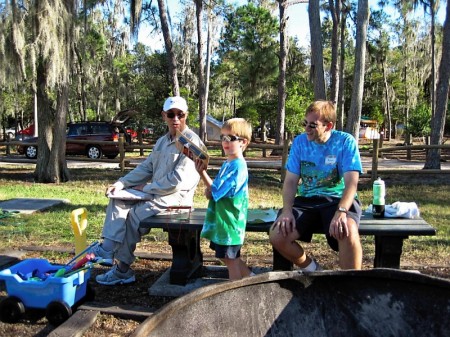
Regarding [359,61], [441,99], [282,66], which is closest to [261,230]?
[359,61]

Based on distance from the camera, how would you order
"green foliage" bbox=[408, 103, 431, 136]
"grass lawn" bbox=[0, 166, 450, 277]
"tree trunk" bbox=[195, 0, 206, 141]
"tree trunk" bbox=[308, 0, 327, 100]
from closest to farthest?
"grass lawn" bbox=[0, 166, 450, 277], "tree trunk" bbox=[308, 0, 327, 100], "tree trunk" bbox=[195, 0, 206, 141], "green foliage" bbox=[408, 103, 431, 136]

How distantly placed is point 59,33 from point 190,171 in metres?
8.13

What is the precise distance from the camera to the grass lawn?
512cm

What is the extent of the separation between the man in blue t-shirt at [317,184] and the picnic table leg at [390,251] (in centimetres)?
42

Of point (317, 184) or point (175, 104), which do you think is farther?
point (175, 104)

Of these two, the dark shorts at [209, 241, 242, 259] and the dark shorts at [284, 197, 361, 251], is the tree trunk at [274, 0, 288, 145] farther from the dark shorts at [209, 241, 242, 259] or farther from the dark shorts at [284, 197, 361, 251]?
the dark shorts at [209, 241, 242, 259]

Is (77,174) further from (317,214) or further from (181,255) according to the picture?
(317,214)

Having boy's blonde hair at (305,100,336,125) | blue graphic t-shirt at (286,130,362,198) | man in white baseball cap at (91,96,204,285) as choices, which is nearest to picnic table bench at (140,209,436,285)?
man in white baseball cap at (91,96,204,285)

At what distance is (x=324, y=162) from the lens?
3482 millimetres

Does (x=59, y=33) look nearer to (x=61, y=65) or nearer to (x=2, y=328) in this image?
(x=61, y=65)

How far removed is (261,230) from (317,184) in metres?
0.52

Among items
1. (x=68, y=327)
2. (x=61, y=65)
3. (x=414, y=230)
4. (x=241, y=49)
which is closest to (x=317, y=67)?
(x=61, y=65)

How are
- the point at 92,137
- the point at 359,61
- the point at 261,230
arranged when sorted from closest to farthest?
the point at 261,230
the point at 359,61
the point at 92,137

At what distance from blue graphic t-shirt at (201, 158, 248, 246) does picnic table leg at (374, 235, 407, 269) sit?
1.07 metres
